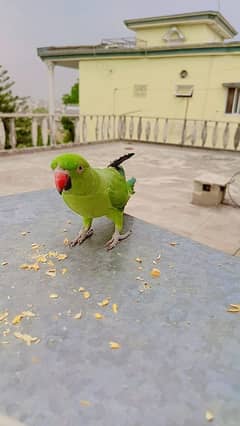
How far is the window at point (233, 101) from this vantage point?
8281 mm

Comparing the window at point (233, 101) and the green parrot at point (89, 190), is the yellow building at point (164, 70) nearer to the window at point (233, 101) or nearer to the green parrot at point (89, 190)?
the window at point (233, 101)

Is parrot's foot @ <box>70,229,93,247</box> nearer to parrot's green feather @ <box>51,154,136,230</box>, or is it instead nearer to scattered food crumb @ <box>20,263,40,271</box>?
parrot's green feather @ <box>51,154,136,230</box>

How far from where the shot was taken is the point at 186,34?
1045cm

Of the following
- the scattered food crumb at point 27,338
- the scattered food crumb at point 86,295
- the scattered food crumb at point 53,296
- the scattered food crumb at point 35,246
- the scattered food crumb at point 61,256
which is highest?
the scattered food crumb at point 35,246

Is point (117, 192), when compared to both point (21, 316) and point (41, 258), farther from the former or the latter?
point (21, 316)

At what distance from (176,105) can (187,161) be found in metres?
4.50

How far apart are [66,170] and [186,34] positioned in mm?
11245

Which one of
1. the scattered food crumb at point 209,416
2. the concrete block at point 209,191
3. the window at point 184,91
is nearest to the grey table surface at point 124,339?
the scattered food crumb at point 209,416

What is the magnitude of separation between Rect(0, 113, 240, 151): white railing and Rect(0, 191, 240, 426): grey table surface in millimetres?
3983

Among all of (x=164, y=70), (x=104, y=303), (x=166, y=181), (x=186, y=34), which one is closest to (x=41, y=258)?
(x=104, y=303)

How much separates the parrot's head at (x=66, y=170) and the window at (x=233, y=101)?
8213 mm

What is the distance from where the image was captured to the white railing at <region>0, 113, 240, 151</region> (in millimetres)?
5781

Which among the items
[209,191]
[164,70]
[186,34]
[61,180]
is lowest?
[209,191]

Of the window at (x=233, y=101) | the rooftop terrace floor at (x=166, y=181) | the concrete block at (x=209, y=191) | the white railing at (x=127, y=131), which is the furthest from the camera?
the window at (x=233, y=101)
